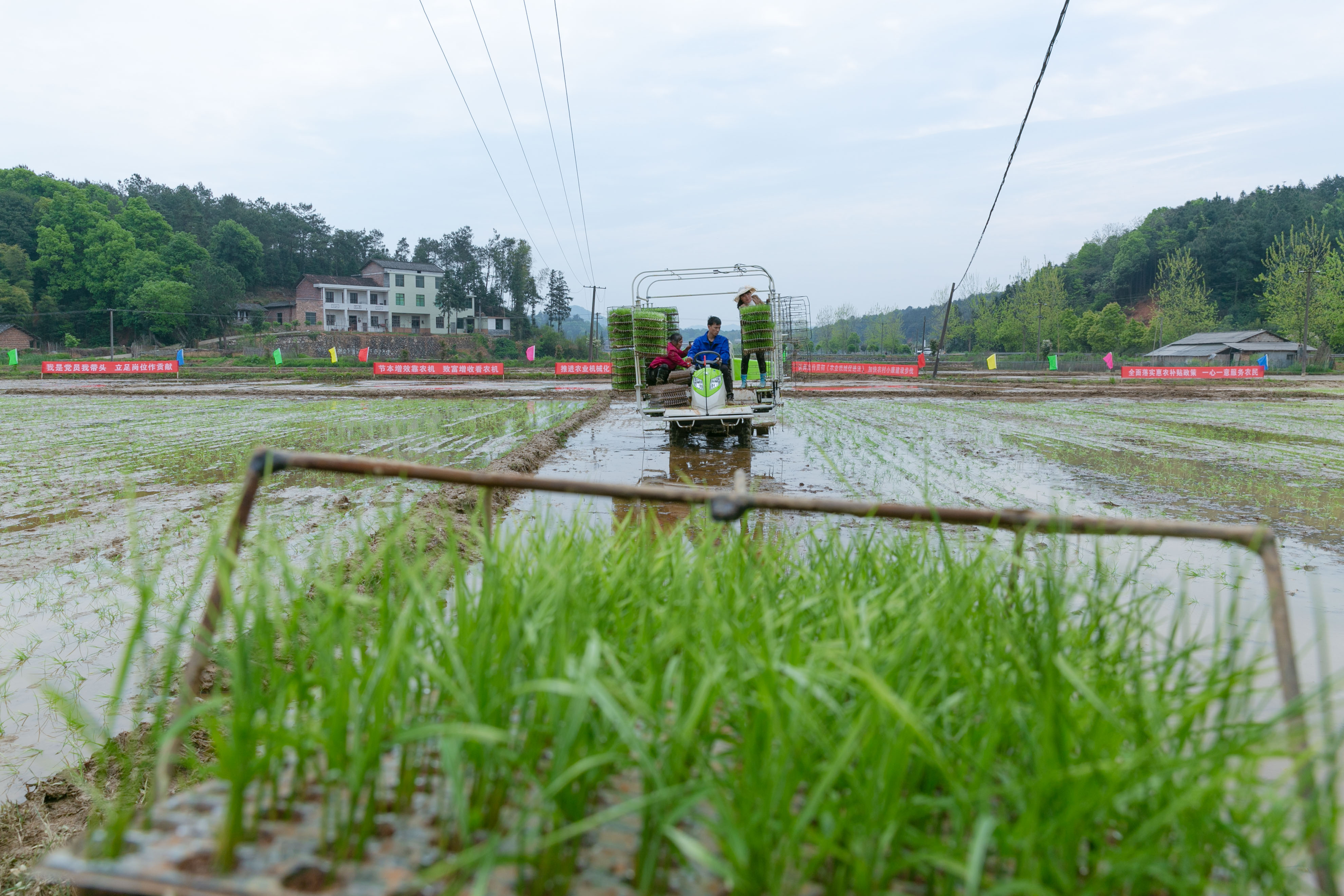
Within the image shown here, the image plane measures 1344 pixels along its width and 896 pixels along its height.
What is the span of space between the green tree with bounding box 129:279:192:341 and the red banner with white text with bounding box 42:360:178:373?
18.4 metres

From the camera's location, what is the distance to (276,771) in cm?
167

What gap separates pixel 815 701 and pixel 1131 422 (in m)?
20.0

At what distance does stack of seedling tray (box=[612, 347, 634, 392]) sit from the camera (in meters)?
14.0

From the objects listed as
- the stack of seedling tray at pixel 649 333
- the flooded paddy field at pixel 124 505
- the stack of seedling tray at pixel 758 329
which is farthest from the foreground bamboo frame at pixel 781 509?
the stack of seedling tray at pixel 649 333

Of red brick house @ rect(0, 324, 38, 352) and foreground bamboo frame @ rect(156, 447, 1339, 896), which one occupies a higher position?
red brick house @ rect(0, 324, 38, 352)

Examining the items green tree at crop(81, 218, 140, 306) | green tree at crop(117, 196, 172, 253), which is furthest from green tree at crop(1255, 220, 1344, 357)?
green tree at crop(117, 196, 172, 253)

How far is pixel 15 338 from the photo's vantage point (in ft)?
189

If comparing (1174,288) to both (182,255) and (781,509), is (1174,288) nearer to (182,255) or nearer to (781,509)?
(781,509)

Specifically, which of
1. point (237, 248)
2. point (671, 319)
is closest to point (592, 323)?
point (671, 319)

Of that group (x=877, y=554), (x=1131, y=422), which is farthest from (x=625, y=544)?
(x=1131, y=422)

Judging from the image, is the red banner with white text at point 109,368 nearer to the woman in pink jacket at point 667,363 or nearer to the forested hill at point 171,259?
the forested hill at point 171,259

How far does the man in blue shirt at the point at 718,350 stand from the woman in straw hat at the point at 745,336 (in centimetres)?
61

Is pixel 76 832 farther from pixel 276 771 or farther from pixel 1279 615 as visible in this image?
pixel 1279 615

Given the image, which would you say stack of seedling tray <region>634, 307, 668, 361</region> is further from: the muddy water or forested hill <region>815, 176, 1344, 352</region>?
forested hill <region>815, 176, 1344, 352</region>
